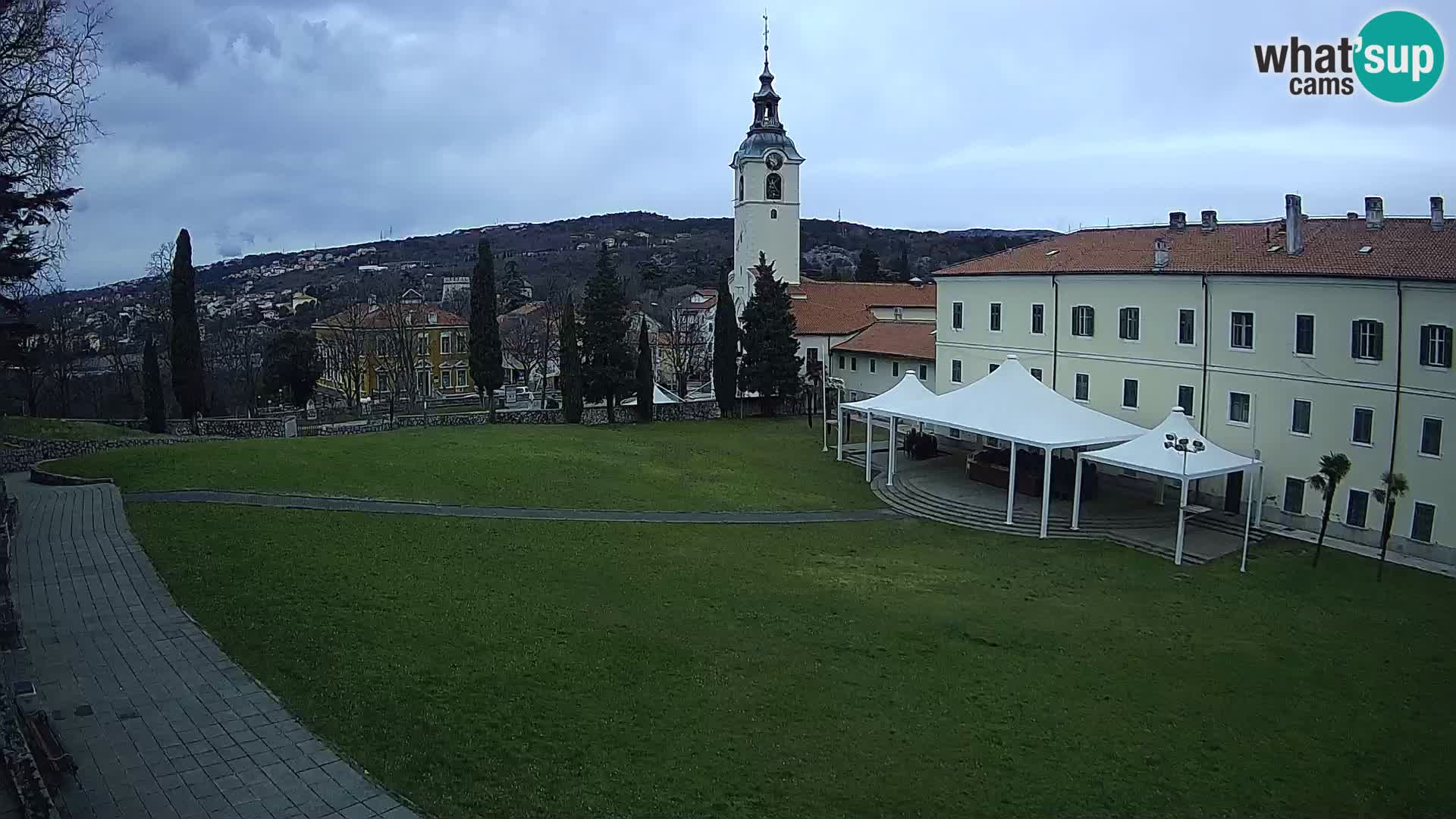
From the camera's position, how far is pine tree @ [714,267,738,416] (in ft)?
132

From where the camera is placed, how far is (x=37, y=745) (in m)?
9.05

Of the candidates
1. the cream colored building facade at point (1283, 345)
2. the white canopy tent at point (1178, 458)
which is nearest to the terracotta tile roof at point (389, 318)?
the cream colored building facade at point (1283, 345)

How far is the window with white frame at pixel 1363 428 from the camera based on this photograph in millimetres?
20406

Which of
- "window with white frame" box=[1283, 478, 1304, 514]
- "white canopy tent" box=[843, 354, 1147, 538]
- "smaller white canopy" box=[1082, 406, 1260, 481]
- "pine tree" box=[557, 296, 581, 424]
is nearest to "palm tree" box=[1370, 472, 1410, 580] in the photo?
"window with white frame" box=[1283, 478, 1304, 514]

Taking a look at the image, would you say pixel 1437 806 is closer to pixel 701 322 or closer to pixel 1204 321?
pixel 1204 321

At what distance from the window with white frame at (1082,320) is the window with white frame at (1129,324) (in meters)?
0.95

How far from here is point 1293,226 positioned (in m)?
22.8

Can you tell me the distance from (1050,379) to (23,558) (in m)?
25.3

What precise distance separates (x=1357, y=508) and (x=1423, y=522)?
1268 mm

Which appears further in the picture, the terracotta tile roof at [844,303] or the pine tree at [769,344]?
the terracotta tile roof at [844,303]

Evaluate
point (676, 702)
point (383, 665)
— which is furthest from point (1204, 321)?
point (383, 665)

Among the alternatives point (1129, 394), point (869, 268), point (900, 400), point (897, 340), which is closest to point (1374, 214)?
point (1129, 394)

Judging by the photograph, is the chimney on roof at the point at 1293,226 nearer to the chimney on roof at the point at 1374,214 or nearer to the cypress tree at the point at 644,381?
the chimney on roof at the point at 1374,214

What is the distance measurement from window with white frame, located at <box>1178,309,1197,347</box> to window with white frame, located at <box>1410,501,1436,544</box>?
6406mm
